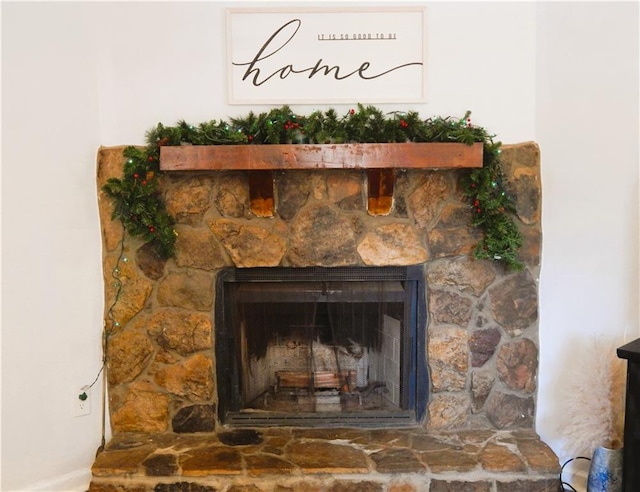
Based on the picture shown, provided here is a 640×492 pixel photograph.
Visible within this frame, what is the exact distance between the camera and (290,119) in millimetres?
→ 1812

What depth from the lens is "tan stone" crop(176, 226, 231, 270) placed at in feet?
6.36

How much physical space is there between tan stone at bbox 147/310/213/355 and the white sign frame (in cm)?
90

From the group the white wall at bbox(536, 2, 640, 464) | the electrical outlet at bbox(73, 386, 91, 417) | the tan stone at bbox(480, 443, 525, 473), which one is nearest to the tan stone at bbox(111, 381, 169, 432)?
the electrical outlet at bbox(73, 386, 91, 417)

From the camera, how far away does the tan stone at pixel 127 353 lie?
1960 millimetres

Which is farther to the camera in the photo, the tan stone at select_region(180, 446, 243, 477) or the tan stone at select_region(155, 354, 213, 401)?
the tan stone at select_region(155, 354, 213, 401)

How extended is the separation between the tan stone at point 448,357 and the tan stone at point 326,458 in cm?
45

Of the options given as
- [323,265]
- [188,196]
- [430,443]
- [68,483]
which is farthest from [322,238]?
[68,483]

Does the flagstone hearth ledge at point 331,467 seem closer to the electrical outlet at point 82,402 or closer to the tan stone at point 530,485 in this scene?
the tan stone at point 530,485

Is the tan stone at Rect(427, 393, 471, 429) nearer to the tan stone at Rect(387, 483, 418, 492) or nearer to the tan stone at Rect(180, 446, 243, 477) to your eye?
the tan stone at Rect(387, 483, 418, 492)

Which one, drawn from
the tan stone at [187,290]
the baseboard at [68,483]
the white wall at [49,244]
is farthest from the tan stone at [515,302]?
the baseboard at [68,483]

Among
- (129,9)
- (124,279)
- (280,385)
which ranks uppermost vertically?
(129,9)

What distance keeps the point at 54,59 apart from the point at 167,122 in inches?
17.5

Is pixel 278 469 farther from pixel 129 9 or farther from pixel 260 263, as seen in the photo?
pixel 129 9

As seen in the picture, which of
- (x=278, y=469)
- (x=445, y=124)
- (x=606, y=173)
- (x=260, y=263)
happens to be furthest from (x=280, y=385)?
(x=606, y=173)
